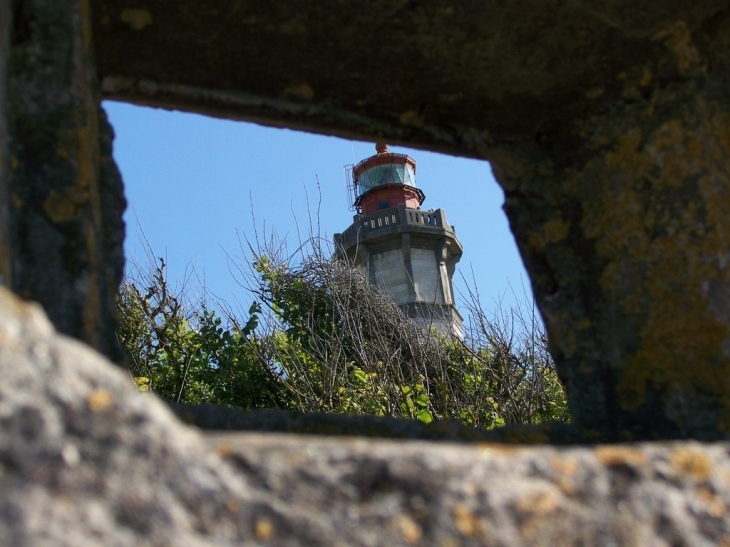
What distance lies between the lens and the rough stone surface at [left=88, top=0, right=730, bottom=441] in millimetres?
1698

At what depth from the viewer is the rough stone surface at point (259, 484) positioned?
0.73 metres

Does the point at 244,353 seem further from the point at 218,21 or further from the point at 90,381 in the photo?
the point at 90,381

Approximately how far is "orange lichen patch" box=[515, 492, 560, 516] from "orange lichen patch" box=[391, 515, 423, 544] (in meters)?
0.11

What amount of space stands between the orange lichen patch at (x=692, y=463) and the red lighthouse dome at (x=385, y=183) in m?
27.8

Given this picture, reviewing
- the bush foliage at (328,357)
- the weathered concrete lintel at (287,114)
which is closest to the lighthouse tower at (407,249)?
the bush foliage at (328,357)

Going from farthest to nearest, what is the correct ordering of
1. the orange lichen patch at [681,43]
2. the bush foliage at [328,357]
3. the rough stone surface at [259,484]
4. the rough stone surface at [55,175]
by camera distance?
the bush foliage at [328,357]
the orange lichen patch at [681,43]
the rough stone surface at [55,175]
the rough stone surface at [259,484]

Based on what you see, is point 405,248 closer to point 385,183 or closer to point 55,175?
point 385,183

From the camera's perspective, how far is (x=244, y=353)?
28.3 ft

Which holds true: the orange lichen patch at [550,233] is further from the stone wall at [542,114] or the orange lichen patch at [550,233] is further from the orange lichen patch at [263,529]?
the orange lichen patch at [263,529]

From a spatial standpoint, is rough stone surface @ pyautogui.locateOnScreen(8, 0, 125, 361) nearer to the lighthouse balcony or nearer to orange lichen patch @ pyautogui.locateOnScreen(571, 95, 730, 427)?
orange lichen patch @ pyautogui.locateOnScreen(571, 95, 730, 427)

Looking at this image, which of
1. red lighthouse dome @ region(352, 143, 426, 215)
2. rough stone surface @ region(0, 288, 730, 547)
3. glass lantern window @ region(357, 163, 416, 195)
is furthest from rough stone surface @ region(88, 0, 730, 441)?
glass lantern window @ region(357, 163, 416, 195)

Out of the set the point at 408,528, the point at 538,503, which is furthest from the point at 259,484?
the point at 538,503

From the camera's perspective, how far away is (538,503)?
0.88 m

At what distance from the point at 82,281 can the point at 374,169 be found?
2894 centimetres
